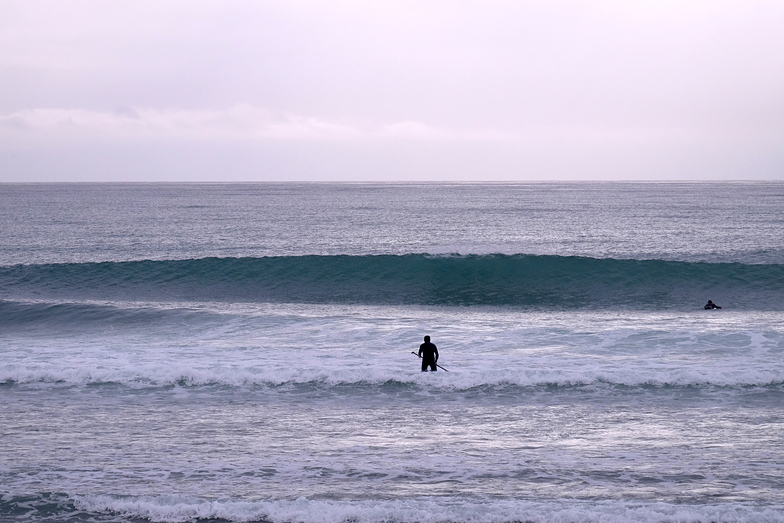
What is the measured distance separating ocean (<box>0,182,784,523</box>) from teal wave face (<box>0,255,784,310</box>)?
0.16m

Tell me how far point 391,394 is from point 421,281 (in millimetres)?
17285

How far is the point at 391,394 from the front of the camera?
14.2 meters

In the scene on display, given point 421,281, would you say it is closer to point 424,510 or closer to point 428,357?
point 428,357

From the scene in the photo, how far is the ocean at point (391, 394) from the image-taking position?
9031 millimetres

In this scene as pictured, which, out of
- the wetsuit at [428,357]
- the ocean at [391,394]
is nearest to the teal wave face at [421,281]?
the ocean at [391,394]

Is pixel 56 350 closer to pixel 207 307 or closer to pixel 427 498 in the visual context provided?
pixel 207 307

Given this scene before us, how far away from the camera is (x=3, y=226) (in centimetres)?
5738

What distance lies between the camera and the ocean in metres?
9.03

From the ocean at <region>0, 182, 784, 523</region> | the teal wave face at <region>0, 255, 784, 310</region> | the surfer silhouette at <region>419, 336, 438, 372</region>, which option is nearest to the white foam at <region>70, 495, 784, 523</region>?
the ocean at <region>0, 182, 784, 523</region>

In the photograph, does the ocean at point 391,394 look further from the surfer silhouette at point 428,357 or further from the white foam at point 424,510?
the surfer silhouette at point 428,357

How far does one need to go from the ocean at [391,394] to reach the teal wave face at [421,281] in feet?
0.52

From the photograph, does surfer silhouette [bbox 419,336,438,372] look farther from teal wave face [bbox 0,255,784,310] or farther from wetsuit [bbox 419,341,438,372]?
teal wave face [bbox 0,255,784,310]

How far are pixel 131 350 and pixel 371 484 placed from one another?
10.6m

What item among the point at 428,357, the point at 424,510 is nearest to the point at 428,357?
the point at 428,357
